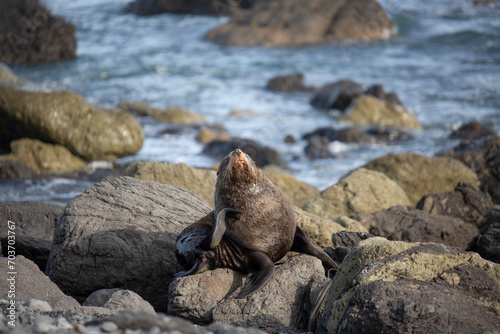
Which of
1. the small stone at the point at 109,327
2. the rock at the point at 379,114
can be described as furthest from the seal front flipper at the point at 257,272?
the rock at the point at 379,114

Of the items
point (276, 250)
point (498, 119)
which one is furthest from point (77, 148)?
point (498, 119)

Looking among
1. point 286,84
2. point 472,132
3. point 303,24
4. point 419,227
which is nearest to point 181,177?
point 419,227

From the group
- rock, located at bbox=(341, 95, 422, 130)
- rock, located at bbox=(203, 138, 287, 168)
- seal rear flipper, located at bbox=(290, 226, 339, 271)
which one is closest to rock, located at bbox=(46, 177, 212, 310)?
seal rear flipper, located at bbox=(290, 226, 339, 271)

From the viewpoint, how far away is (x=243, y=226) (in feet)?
16.9

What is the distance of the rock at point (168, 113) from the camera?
16828mm

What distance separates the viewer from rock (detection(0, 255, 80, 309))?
4.80 m

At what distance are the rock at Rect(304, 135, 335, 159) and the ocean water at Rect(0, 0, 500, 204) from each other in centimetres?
24

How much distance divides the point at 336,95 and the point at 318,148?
465 centimetres

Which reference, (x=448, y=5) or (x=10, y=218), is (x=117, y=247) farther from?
(x=448, y=5)

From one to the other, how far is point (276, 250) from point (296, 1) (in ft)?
83.3

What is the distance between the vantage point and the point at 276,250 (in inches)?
205

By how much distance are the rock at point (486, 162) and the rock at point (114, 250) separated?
6735 mm

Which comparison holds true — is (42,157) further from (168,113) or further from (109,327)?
(109,327)

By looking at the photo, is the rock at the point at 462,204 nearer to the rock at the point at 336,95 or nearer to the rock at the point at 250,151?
the rock at the point at 250,151
